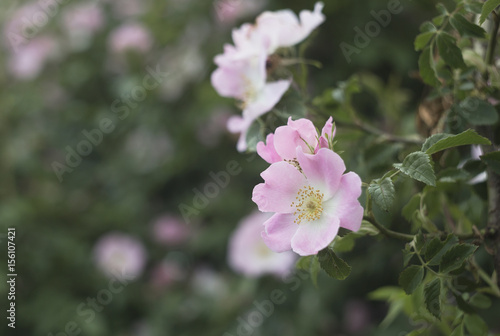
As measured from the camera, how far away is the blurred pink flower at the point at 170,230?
1.89 metres

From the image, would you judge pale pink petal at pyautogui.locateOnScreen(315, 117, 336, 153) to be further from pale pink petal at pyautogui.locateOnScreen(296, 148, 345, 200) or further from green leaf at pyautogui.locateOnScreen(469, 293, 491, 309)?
green leaf at pyautogui.locateOnScreen(469, 293, 491, 309)

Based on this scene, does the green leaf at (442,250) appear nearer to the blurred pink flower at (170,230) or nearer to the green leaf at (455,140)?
the green leaf at (455,140)

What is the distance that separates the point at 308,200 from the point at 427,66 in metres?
0.19

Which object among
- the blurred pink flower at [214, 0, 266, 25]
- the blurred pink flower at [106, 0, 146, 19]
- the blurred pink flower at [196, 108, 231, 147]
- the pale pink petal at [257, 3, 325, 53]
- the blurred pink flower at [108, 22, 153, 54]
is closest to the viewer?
the pale pink petal at [257, 3, 325, 53]

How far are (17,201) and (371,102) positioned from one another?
1058 mm

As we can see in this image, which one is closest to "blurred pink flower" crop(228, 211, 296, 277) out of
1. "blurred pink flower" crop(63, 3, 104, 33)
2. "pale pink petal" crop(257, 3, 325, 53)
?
"pale pink petal" crop(257, 3, 325, 53)

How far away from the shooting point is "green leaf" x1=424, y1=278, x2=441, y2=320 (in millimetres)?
479

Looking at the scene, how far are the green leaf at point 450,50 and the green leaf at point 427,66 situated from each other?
13 mm

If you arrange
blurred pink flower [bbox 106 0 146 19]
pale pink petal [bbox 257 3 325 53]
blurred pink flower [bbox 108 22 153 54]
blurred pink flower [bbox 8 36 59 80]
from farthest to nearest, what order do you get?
blurred pink flower [bbox 106 0 146 19], blurred pink flower [bbox 8 36 59 80], blurred pink flower [bbox 108 22 153 54], pale pink petal [bbox 257 3 325 53]

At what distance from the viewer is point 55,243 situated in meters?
1.73

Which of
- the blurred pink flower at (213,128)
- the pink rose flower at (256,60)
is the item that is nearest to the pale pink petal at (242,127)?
the pink rose flower at (256,60)

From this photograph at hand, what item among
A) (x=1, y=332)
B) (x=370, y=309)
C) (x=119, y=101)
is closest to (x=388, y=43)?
(x=370, y=309)

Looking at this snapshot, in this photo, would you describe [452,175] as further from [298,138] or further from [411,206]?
[298,138]

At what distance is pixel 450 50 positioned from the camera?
55 cm
